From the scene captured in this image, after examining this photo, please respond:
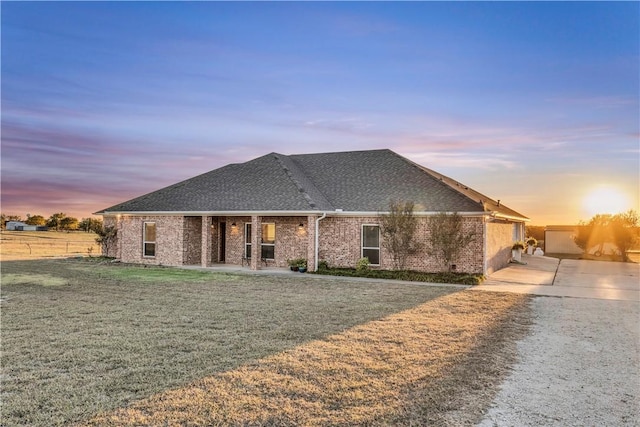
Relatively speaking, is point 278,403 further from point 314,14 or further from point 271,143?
point 271,143

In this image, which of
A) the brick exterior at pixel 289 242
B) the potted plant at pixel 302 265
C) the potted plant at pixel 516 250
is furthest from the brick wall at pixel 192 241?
the potted plant at pixel 516 250

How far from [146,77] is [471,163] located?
1737 centimetres

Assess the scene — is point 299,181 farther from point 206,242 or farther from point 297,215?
point 206,242

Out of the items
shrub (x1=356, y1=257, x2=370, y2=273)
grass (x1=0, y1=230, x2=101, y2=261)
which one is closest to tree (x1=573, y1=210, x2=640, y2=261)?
shrub (x1=356, y1=257, x2=370, y2=273)

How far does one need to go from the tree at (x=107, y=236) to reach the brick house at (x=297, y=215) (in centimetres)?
39

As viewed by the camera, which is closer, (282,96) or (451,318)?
(451,318)

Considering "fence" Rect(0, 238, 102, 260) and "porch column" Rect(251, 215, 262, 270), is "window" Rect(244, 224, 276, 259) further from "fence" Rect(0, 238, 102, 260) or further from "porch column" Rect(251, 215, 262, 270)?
"fence" Rect(0, 238, 102, 260)

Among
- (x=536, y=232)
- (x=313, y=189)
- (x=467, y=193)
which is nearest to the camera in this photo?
(x=313, y=189)

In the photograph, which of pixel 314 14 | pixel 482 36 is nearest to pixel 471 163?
pixel 482 36

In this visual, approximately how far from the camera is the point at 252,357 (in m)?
6.41

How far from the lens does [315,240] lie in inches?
739

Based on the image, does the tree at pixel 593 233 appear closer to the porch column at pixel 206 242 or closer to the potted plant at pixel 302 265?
the potted plant at pixel 302 265

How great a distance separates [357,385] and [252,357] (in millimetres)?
1878

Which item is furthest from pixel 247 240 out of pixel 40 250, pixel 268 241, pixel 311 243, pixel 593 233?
pixel 593 233
